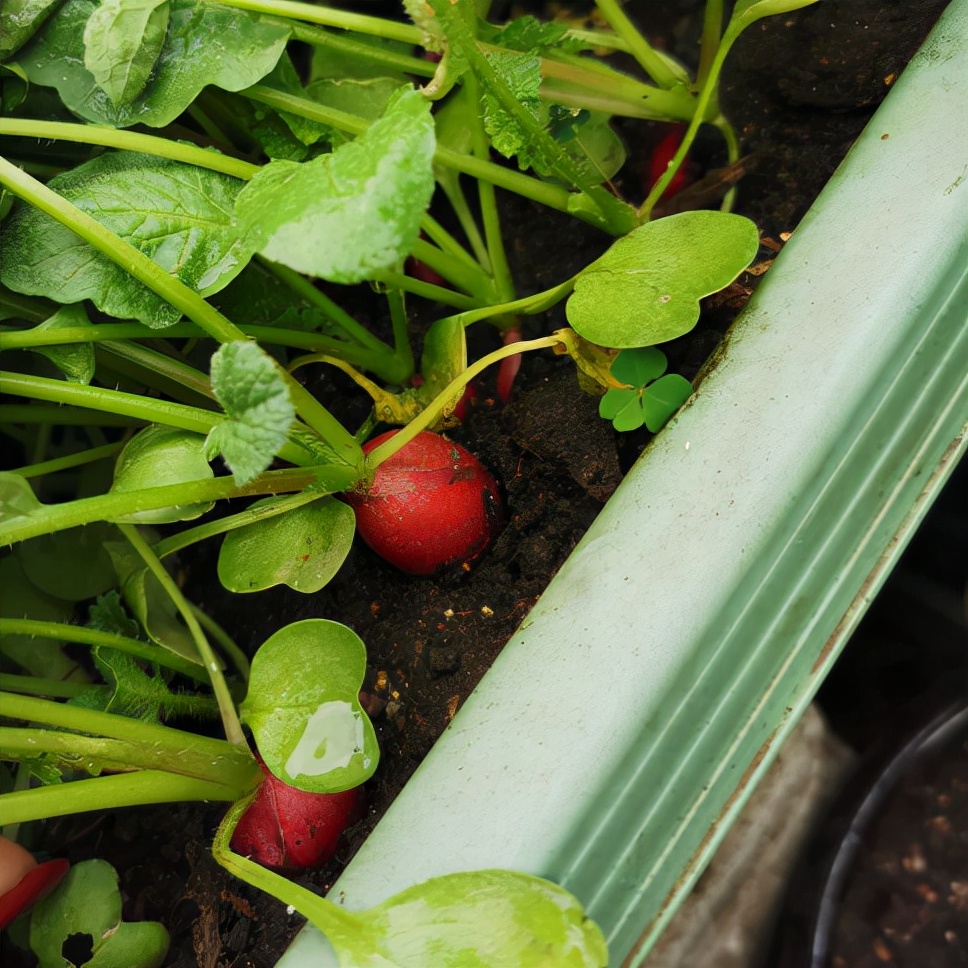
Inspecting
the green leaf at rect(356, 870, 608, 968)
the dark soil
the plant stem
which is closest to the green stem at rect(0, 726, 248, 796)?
the plant stem

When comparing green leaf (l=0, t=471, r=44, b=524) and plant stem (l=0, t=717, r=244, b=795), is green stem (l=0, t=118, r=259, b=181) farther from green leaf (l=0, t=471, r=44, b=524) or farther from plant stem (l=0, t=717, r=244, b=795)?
plant stem (l=0, t=717, r=244, b=795)

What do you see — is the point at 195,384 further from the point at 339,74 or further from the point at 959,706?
the point at 959,706

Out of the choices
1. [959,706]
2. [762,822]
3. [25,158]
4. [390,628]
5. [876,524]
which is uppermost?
[25,158]

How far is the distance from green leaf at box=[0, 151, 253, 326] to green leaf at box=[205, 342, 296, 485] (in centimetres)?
15

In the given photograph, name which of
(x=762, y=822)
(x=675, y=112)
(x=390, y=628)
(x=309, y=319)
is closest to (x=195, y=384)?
(x=309, y=319)

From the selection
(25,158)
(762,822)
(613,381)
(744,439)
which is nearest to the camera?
(744,439)

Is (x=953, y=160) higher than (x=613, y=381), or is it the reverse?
(x=953, y=160)

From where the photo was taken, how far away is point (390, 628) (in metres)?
0.72

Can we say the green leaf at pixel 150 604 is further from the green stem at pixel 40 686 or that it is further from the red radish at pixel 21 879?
the red radish at pixel 21 879

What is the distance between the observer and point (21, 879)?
655mm

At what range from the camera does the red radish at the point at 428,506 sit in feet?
2.19

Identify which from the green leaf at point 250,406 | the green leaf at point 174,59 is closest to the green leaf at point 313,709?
the green leaf at point 250,406

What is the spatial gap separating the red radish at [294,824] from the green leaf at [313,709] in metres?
0.09

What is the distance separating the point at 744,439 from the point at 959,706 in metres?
0.49
